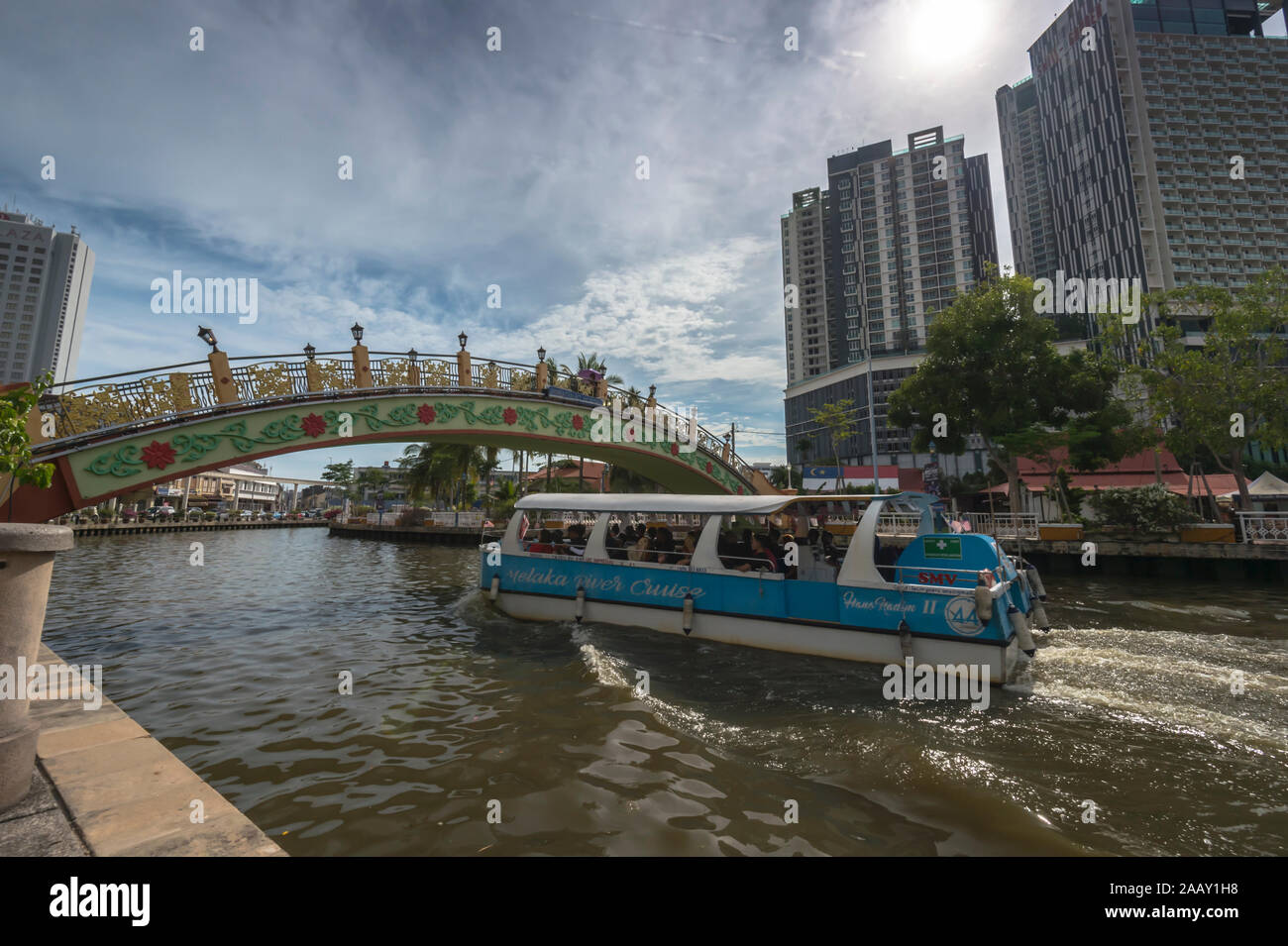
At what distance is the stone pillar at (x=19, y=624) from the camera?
3.02m

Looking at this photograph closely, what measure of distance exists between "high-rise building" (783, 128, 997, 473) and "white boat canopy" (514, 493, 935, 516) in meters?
76.5

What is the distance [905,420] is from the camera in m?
29.9

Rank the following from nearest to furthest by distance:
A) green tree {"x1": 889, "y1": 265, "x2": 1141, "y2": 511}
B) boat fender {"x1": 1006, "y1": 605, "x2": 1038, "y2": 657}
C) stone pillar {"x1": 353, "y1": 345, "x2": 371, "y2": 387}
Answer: boat fender {"x1": 1006, "y1": 605, "x2": 1038, "y2": 657} → stone pillar {"x1": 353, "y1": 345, "x2": 371, "y2": 387} → green tree {"x1": 889, "y1": 265, "x2": 1141, "y2": 511}

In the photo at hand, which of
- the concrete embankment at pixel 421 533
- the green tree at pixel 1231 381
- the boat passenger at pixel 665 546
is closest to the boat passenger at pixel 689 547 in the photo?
the boat passenger at pixel 665 546

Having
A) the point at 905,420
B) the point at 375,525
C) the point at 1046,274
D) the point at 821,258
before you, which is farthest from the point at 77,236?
the point at 1046,274

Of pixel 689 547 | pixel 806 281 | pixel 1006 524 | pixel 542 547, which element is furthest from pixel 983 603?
pixel 806 281

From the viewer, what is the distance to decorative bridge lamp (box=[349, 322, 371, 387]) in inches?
554

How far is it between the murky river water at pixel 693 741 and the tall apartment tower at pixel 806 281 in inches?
4030

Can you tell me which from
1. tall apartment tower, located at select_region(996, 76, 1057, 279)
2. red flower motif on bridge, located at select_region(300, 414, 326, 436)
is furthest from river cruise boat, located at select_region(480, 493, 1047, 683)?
tall apartment tower, located at select_region(996, 76, 1057, 279)

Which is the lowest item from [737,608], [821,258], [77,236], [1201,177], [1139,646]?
[1139,646]

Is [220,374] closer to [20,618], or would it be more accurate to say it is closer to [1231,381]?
[20,618]

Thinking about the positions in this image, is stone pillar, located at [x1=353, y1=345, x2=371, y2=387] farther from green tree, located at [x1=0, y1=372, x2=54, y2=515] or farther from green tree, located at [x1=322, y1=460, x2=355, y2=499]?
green tree, located at [x1=322, y1=460, x2=355, y2=499]
